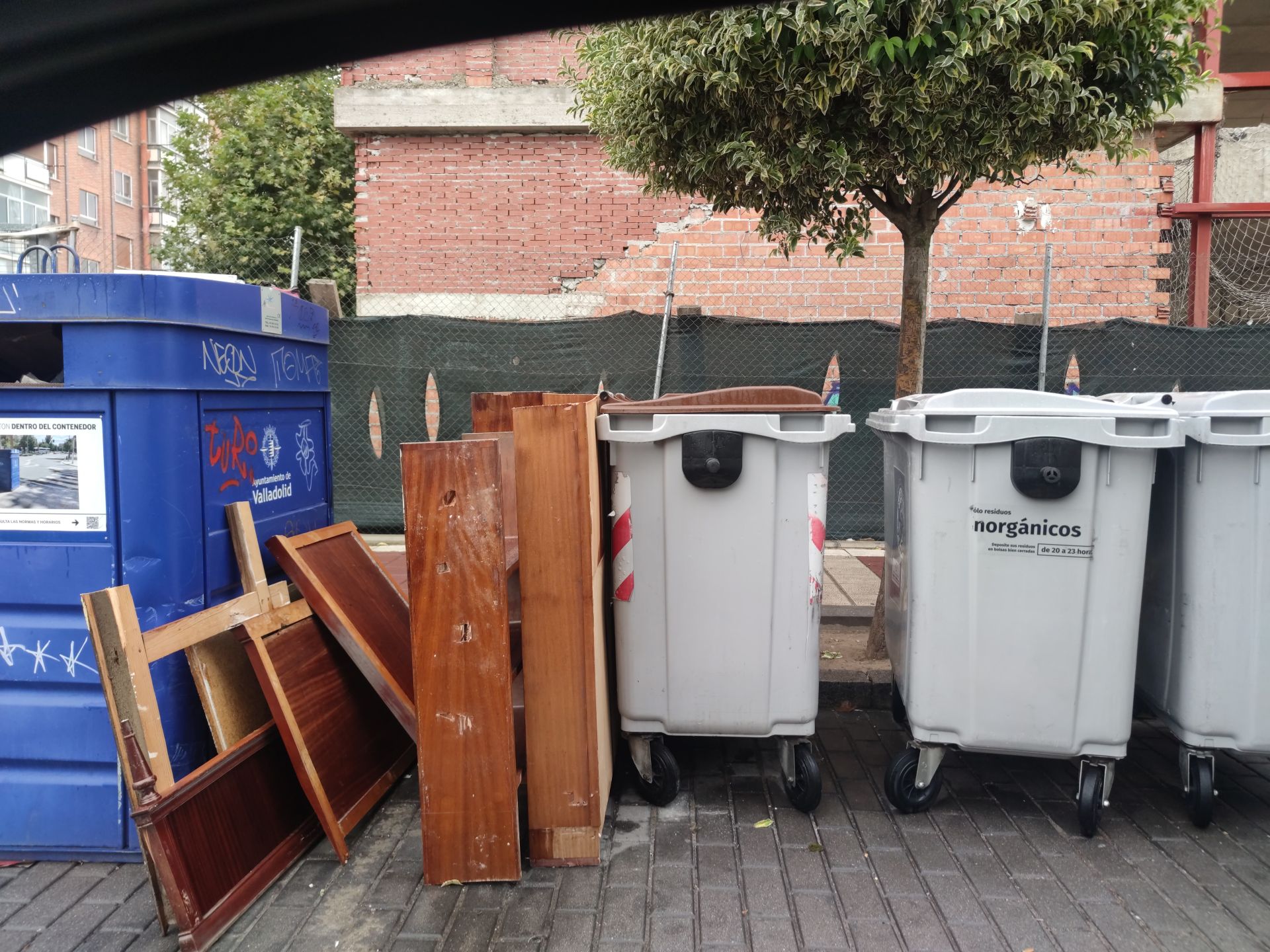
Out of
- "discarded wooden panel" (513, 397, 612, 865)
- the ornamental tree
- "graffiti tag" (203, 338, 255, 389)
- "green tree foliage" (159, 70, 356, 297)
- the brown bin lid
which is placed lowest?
"discarded wooden panel" (513, 397, 612, 865)

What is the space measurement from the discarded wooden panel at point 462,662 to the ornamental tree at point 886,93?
2.33m

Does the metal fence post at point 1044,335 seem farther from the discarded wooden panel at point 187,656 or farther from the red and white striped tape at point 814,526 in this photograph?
the discarded wooden panel at point 187,656

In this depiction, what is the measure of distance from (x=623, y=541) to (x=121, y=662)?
1.74m

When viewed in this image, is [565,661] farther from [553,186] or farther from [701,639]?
[553,186]

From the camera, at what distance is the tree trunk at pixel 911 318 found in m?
4.87

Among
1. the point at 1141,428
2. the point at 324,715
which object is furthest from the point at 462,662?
the point at 1141,428

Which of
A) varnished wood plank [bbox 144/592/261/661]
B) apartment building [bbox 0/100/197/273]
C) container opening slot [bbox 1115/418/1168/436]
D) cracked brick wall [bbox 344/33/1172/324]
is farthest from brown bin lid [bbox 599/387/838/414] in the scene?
cracked brick wall [bbox 344/33/1172/324]

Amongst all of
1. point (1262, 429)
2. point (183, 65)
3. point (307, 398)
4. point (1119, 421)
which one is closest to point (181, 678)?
point (307, 398)

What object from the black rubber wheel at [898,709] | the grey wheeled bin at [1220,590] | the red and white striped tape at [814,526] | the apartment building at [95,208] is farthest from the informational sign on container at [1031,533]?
the apartment building at [95,208]

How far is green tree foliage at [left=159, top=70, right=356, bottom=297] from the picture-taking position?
1324cm

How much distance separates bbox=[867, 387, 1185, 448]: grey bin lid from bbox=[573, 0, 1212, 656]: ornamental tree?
1.42 meters

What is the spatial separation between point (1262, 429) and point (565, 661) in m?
2.65

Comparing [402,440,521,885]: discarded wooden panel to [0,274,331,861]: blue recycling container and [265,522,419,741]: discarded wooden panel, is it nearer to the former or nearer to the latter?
[265,522,419,741]: discarded wooden panel

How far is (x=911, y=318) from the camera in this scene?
500cm
